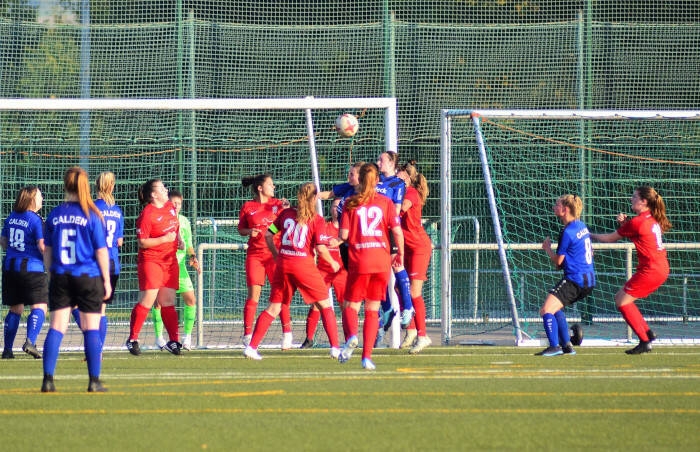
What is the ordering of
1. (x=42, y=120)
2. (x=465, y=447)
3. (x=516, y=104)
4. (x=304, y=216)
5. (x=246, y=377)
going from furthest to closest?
(x=516, y=104)
(x=42, y=120)
(x=304, y=216)
(x=246, y=377)
(x=465, y=447)

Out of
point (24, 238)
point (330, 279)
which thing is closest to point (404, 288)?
point (330, 279)

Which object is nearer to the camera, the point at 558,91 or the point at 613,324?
the point at 613,324

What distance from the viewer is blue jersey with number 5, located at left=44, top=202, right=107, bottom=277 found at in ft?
28.5

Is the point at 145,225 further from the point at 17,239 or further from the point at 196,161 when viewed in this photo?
the point at 196,161

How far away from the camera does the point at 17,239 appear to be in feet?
40.3

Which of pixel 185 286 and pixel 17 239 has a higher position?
pixel 17 239

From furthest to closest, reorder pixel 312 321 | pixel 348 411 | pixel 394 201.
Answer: pixel 312 321 → pixel 394 201 → pixel 348 411

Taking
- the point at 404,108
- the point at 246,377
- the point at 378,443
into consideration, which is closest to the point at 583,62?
the point at 404,108

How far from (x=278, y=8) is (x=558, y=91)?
516 centimetres

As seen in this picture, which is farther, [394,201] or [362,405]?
[394,201]

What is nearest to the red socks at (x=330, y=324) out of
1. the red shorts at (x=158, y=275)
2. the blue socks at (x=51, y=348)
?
the red shorts at (x=158, y=275)

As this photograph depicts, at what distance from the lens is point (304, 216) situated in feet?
38.0

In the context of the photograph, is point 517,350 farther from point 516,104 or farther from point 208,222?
point 516,104

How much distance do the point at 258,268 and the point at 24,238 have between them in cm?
260
